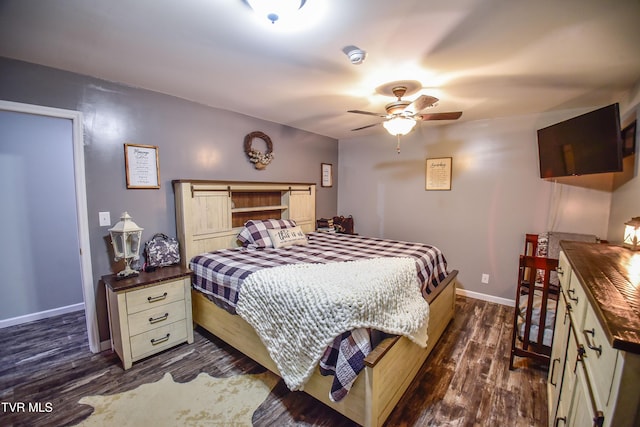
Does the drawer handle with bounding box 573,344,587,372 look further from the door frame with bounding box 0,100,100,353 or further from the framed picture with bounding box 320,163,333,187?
the framed picture with bounding box 320,163,333,187

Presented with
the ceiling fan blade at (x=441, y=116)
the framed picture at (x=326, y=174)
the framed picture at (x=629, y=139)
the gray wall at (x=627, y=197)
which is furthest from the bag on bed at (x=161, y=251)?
the framed picture at (x=629, y=139)

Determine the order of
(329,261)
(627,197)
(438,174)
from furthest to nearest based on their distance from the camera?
(438,174) → (329,261) → (627,197)

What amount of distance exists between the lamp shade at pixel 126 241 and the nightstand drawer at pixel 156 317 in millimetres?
380

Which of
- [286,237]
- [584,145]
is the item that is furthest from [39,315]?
[584,145]

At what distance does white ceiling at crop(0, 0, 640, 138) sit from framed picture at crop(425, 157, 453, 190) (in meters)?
1.17

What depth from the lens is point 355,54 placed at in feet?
5.76

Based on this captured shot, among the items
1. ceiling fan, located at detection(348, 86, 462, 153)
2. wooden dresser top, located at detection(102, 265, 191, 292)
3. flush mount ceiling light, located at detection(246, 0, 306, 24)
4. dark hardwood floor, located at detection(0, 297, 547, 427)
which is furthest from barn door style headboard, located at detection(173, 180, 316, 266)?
flush mount ceiling light, located at detection(246, 0, 306, 24)

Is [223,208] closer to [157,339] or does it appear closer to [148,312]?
[148,312]

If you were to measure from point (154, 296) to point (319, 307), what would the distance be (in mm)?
1569

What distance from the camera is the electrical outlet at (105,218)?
2355 mm

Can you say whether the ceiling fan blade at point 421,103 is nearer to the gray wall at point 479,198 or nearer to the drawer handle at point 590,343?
the gray wall at point 479,198

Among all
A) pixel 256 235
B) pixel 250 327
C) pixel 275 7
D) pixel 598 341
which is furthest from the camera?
pixel 256 235

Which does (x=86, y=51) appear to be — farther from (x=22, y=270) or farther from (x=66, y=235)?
(x=22, y=270)

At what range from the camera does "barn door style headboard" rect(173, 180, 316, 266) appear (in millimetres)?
2713
